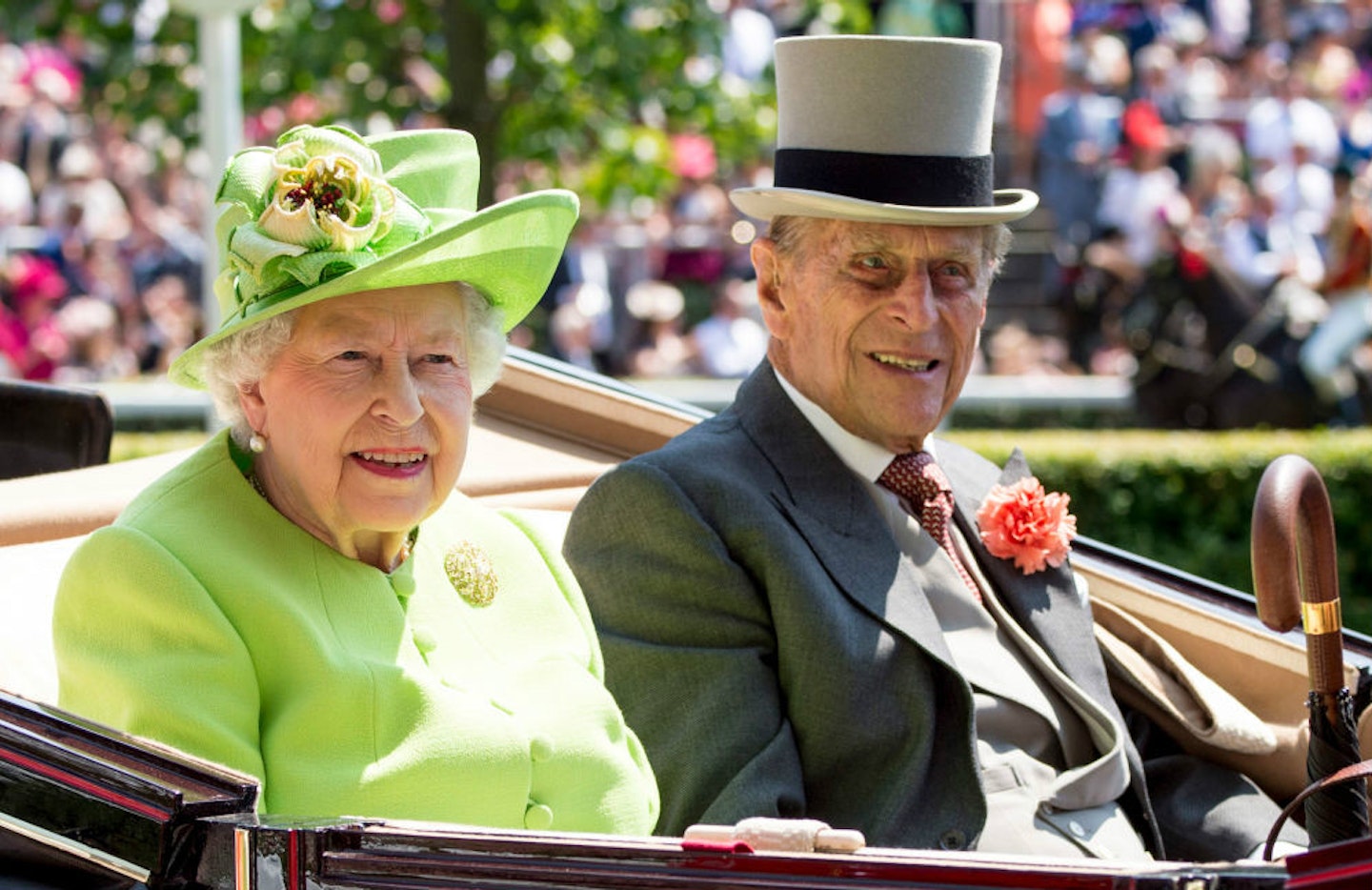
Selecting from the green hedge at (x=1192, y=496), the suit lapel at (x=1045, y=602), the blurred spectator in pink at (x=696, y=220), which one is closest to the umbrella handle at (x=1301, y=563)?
the suit lapel at (x=1045, y=602)

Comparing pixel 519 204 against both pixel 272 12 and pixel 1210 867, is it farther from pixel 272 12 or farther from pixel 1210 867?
pixel 272 12

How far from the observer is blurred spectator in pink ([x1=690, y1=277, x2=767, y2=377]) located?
34.0 feet

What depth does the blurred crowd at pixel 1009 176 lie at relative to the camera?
996cm

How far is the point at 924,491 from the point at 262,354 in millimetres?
1094

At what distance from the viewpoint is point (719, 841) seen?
1854 millimetres

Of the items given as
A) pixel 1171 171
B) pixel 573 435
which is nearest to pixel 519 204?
pixel 573 435

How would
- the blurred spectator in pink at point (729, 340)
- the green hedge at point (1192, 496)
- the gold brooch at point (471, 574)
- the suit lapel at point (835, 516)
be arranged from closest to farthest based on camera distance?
the gold brooch at point (471, 574) → the suit lapel at point (835, 516) → the green hedge at point (1192, 496) → the blurred spectator in pink at point (729, 340)

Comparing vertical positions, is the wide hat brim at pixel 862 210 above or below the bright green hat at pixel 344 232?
below

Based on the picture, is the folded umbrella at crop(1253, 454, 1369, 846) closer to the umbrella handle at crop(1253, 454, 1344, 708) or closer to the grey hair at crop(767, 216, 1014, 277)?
the umbrella handle at crop(1253, 454, 1344, 708)

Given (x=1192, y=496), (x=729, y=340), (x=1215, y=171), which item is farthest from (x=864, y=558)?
(x=1215, y=171)

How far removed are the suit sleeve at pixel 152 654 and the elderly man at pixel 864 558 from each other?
0.70 metres

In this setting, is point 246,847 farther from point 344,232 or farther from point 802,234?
point 802,234

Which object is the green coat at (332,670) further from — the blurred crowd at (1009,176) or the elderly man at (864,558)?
the blurred crowd at (1009,176)

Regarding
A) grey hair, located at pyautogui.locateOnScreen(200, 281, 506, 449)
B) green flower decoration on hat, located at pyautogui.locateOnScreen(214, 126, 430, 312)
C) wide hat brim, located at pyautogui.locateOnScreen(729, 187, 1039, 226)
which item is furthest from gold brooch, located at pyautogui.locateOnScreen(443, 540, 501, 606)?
wide hat brim, located at pyautogui.locateOnScreen(729, 187, 1039, 226)
